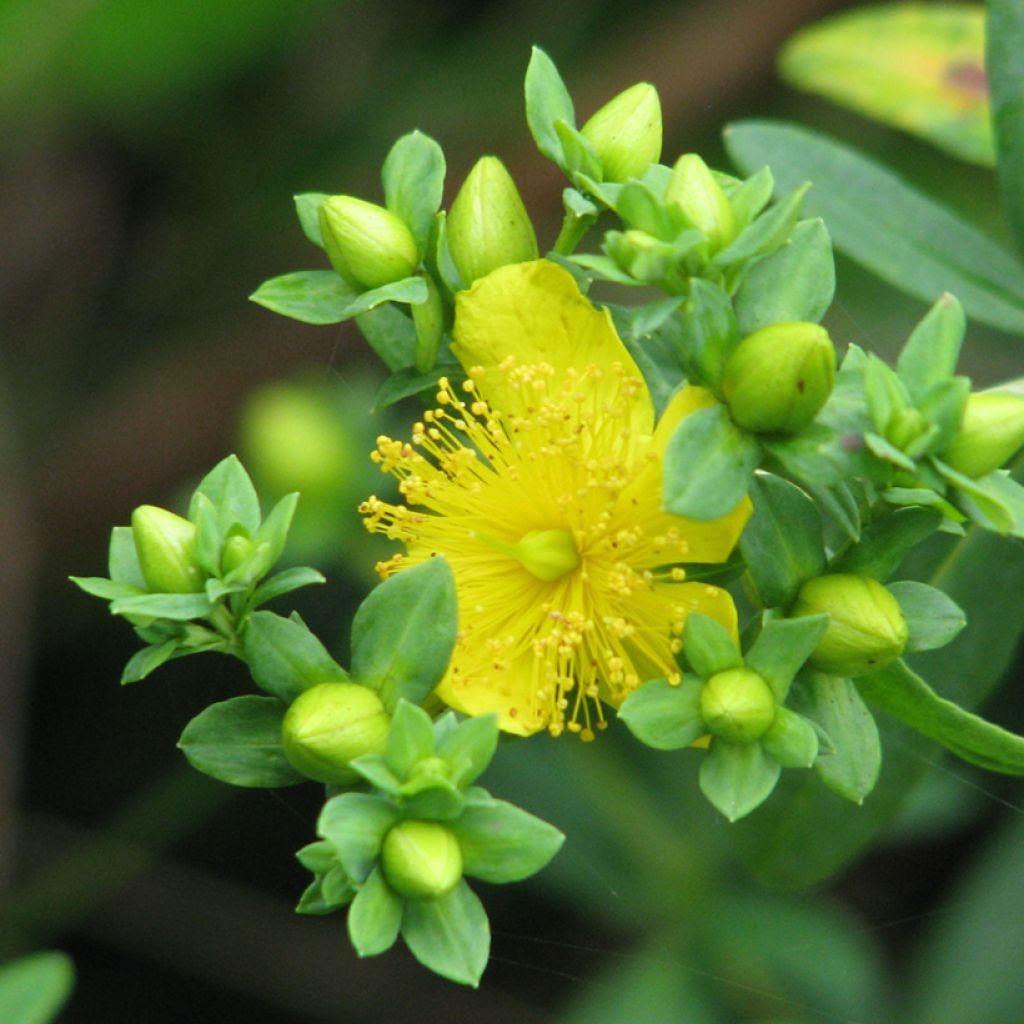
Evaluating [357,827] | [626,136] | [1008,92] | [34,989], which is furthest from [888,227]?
[34,989]

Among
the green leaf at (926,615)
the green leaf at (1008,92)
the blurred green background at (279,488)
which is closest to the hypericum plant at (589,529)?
the green leaf at (926,615)

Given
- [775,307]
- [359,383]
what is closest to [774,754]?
[775,307]

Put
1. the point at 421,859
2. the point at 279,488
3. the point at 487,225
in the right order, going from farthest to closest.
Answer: the point at 279,488 < the point at 487,225 < the point at 421,859

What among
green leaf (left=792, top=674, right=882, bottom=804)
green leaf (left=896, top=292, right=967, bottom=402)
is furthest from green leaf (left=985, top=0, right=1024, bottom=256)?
green leaf (left=792, top=674, right=882, bottom=804)

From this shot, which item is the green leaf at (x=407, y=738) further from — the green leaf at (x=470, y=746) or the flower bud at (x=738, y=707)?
the flower bud at (x=738, y=707)

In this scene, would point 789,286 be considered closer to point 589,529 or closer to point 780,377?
point 780,377

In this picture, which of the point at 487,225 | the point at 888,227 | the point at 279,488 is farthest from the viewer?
the point at 279,488

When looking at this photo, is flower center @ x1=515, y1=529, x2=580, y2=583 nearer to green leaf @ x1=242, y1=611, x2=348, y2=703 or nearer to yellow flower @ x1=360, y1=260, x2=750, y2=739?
yellow flower @ x1=360, y1=260, x2=750, y2=739
